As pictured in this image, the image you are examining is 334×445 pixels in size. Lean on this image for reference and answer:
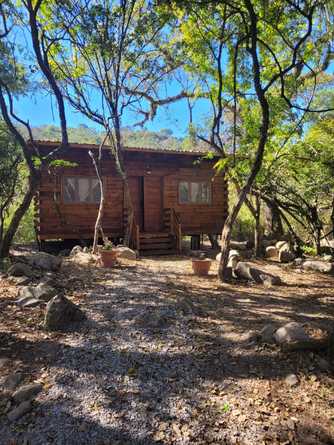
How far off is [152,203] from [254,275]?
6.65 metres

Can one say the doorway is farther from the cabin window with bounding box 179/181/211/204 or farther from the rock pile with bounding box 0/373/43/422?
the rock pile with bounding box 0/373/43/422

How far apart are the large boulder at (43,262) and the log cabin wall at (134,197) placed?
4280 millimetres

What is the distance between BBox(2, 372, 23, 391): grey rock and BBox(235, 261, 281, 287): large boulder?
16.0ft

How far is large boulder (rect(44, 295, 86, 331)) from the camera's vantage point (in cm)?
353

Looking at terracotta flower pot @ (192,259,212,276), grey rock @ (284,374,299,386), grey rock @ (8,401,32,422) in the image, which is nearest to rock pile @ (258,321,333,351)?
grey rock @ (284,374,299,386)

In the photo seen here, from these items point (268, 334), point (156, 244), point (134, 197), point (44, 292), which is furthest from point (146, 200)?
point (268, 334)

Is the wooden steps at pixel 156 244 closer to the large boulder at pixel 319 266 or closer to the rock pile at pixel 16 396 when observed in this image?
the large boulder at pixel 319 266

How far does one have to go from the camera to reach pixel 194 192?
41.7ft

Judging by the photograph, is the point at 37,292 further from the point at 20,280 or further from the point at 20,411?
the point at 20,411

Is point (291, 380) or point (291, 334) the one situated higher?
point (291, 334)

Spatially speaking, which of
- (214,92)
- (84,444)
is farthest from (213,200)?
(84,444)

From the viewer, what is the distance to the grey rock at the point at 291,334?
10.2ft

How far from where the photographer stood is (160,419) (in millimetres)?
2258

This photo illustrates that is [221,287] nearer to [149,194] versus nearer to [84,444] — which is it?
[84,444]
